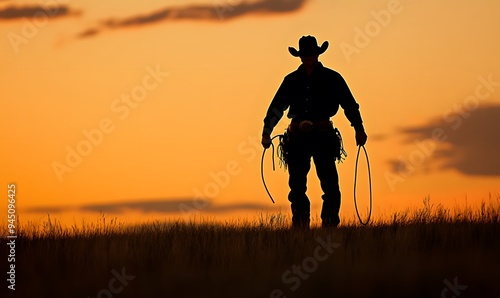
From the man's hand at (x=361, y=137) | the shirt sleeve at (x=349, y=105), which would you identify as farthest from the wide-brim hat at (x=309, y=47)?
→ the man's hand at (x=361, y=137)

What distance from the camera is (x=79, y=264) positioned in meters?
11.1

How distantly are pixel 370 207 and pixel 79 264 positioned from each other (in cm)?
499

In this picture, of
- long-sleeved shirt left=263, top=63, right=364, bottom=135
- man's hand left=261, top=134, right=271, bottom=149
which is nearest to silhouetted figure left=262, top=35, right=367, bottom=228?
long-sleeved shirt left=263, top=63, right=364, bottom=135

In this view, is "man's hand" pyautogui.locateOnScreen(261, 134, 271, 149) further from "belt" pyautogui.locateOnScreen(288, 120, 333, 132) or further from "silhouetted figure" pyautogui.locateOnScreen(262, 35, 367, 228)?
"belt" pyautogui.locateOnScreen(288, 120, 333, 132)

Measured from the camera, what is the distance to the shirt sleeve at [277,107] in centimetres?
1454

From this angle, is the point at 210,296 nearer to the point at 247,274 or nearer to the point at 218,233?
the point at 247,274

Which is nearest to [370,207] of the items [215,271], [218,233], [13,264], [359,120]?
[359,120]

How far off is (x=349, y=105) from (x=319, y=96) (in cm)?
48

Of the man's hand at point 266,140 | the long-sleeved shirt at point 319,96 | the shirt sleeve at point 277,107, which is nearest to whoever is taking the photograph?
the long-sleeved shirt at point 319,96

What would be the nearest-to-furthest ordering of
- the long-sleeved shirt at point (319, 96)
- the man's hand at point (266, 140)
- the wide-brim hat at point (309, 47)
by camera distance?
the wide-brim hat at point (309, 47)
the long-sleeved shirt at point (319, 96)
the man's hand at point (266, 140)

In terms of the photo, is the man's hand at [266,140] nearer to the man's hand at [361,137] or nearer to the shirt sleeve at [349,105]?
the shirt sleeve at [349,105]

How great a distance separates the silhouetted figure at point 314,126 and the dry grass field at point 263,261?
90 cm

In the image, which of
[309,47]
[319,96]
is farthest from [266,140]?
[309,47]

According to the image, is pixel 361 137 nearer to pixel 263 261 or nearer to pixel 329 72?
pixel 329 72
